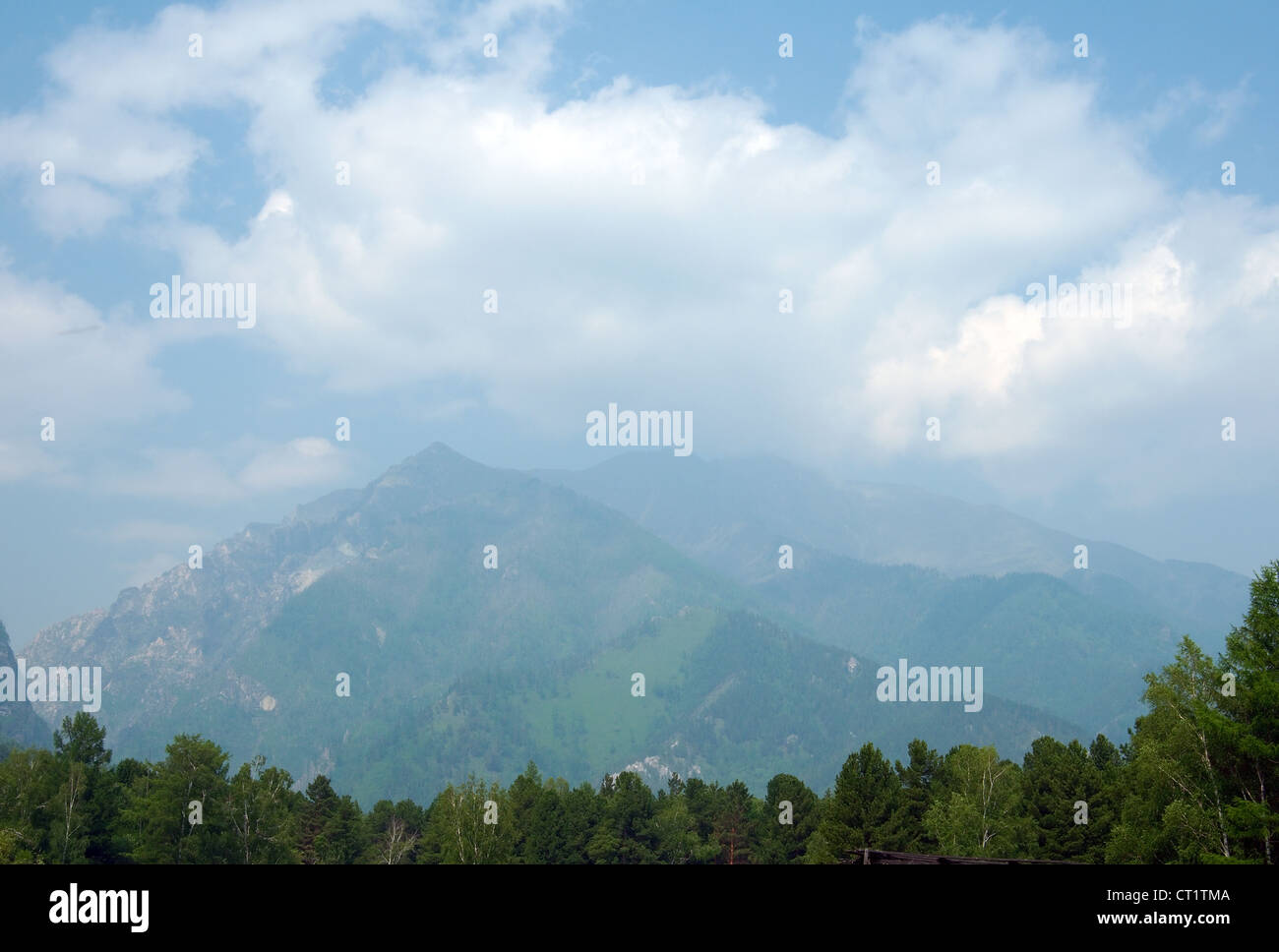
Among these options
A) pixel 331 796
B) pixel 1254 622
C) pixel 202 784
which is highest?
pixel 1254 622

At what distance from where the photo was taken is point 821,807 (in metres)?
108

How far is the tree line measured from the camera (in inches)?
1599

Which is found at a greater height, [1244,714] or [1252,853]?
[1244,714]

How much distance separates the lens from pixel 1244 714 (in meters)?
Result: 40.5

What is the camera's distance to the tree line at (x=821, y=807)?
40.6 meters
